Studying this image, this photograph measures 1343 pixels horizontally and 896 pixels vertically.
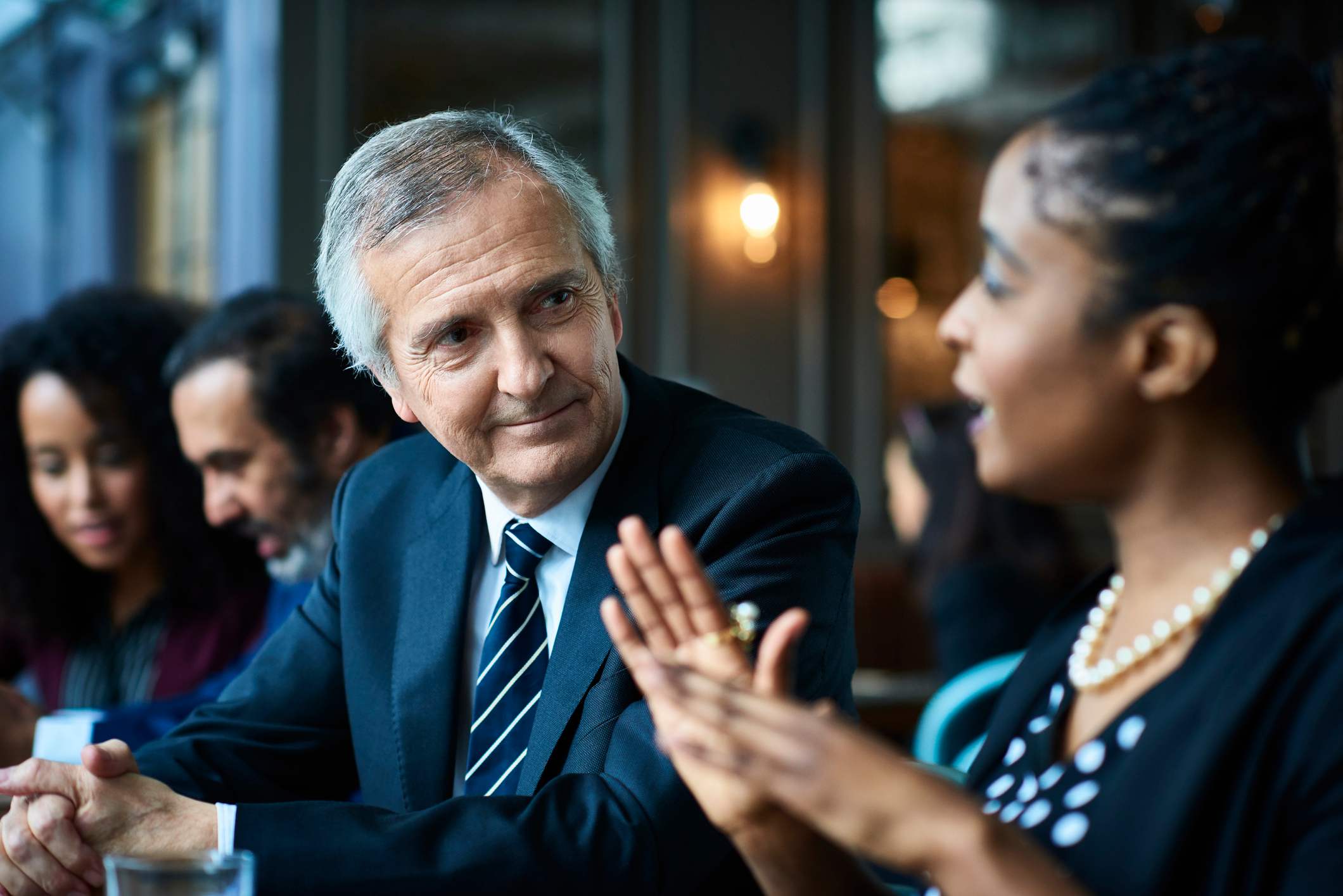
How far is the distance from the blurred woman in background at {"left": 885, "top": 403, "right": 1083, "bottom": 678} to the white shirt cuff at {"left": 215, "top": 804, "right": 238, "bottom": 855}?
76.0 inches

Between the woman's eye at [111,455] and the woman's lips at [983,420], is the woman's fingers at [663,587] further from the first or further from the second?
the woman's eye at [111,455]

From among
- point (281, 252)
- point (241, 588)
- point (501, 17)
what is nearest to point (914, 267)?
point (501, 17)

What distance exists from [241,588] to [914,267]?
151 inches

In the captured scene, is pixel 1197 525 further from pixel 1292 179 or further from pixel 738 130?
pixel 738 130

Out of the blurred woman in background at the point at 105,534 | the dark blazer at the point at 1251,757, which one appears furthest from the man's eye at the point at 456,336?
the blurred woman in background at the point at 105,534

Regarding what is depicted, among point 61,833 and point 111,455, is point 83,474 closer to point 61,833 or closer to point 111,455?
point 111,455

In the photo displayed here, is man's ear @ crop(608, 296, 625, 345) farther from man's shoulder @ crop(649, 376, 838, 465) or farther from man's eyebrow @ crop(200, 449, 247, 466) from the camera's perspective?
man's eyebrow @ crop(200, 449, 247, 466)

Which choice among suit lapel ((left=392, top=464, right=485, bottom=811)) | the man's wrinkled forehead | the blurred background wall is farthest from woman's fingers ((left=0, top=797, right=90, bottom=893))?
the blurred background wall

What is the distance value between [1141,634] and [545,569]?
0.83 m

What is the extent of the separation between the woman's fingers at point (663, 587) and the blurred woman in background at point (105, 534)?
1897 millimetres

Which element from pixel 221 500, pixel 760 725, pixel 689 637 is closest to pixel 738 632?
pixel 689 637

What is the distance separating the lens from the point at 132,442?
277 cm

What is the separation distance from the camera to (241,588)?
282 centimetres

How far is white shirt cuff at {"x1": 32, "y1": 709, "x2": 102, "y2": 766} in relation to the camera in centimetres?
199
